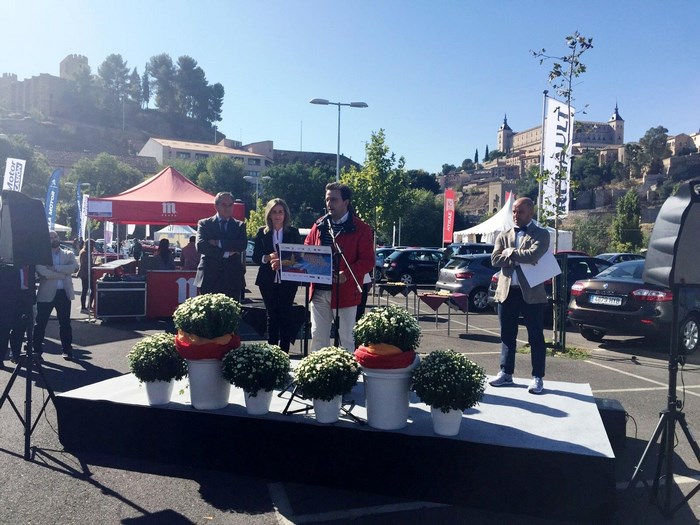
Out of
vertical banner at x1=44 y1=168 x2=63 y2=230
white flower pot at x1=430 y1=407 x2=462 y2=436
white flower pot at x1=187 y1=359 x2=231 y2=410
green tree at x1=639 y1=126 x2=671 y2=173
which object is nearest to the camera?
white flower pot at x1=430 y1=407 x2=462 y2=436

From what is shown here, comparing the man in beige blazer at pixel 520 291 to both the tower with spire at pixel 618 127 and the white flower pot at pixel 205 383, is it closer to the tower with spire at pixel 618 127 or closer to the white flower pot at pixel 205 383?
the white flower pot at pixel 205 383

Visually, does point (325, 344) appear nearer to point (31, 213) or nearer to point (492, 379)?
point (492, 379)

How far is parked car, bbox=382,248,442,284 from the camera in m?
23.8

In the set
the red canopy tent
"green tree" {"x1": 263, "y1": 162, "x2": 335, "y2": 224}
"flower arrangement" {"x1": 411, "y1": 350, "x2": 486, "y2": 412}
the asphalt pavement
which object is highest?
"green tree" {"x1": 263, "y1": 162, "x2": 335, "y2": 224}

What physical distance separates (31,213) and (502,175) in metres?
179

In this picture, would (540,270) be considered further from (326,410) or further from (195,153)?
(195,153)

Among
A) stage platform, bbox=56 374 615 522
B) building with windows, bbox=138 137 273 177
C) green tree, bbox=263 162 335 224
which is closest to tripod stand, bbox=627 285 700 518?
stage platform, bbox=56 374 615 522

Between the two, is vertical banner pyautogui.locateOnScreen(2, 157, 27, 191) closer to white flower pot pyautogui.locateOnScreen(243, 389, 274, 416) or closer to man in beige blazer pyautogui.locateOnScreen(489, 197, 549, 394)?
white flower pot pyautogui.locateOnScreen(243, 389, 274, 416)

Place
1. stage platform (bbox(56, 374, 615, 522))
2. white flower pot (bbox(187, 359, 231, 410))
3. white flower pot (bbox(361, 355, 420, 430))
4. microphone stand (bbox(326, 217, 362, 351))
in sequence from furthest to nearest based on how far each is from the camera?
microphone stand (bbox(326, 217, 362, 351)) < white flower pot (bbox(187, 359, 231, 410)) < white flower pot (bbox(361, 355, 420, 430)) < stage platform (bbox(56, 374, 615, 522))

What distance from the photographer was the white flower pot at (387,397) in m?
4.08

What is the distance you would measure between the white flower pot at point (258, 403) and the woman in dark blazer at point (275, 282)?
234 centimetres

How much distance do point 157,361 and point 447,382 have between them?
7.15 ft

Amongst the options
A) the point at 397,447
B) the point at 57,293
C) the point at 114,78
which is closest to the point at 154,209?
the point at 57,293

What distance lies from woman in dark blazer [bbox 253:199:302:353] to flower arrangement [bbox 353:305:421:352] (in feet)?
8.34
